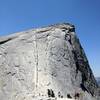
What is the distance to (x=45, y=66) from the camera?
1627 cm

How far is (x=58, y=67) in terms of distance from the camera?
16.3 m

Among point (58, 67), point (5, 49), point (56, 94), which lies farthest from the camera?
point (5, 49)

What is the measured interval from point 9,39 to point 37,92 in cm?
459

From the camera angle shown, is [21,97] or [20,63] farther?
[20,63]

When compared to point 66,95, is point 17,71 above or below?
above

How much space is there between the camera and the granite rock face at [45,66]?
1558 centimetres

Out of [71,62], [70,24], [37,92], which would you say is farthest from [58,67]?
[70,24]

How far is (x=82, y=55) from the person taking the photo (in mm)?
18266

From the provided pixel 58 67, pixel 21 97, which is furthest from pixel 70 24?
pixel 21 97

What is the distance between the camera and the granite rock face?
613 inches

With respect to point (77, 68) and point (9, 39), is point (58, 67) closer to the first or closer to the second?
point (77, 68)

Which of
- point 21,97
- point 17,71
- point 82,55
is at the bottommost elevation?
point 21,97

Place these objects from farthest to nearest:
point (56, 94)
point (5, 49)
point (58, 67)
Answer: point (5, 49)
point (58, 67)
point (56, 94)

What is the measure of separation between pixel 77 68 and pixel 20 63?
10.6 feet
